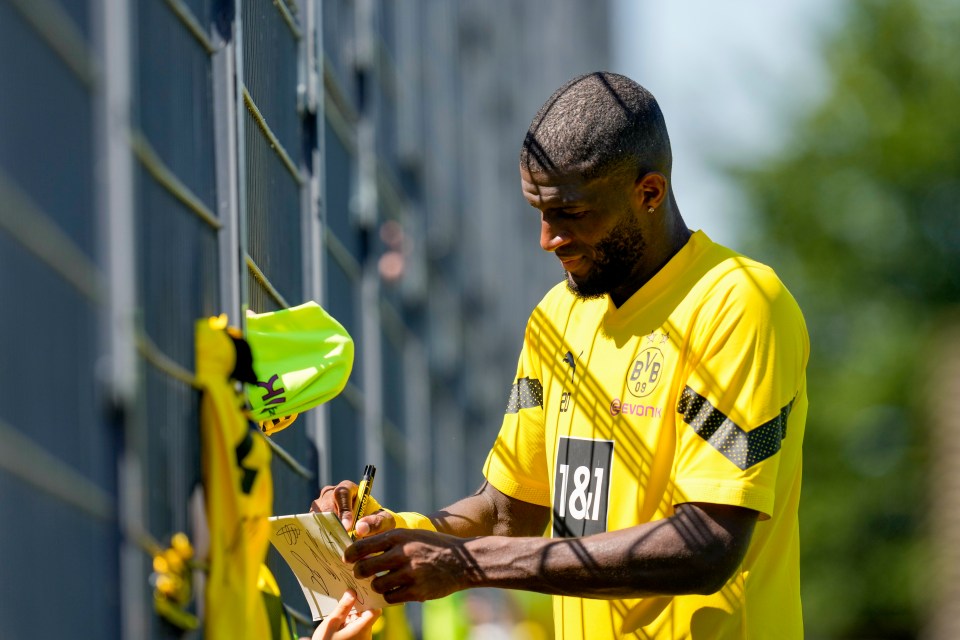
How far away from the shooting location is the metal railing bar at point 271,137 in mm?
4816

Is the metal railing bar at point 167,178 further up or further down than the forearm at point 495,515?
further up

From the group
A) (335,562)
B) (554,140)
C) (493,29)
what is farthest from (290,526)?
(493,29)

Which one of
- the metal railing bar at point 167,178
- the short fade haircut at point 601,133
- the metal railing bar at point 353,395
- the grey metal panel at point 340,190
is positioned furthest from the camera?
the grey metal panel at point 340,190

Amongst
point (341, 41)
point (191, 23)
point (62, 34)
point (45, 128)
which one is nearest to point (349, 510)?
point (45, 128)

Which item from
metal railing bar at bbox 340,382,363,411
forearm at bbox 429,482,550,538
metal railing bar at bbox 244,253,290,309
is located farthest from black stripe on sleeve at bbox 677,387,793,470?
metal railing bar at bbox 340,382,363,411

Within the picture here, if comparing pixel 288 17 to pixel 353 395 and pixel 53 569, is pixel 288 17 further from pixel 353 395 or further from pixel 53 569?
pixel 353 395

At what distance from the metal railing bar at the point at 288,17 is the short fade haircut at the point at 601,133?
1803 mm

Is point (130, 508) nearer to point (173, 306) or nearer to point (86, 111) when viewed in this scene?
point (173, 306)

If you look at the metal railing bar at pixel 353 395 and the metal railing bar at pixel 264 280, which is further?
the metal railing bar at pixel 353 395

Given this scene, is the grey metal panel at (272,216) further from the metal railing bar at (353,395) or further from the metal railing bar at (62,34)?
the metal railing bar at (353,395)

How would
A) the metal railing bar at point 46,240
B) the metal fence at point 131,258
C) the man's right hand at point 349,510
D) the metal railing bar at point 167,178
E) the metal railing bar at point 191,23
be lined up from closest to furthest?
the metal railing bar at point 46,240 < the metal fence at point 131,258 < the man's right hand at point 349,510 < the metal railing bar at point 167,178 < the metal railing bar at point 191,23

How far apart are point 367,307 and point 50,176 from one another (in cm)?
611

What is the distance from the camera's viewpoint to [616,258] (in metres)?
3.75

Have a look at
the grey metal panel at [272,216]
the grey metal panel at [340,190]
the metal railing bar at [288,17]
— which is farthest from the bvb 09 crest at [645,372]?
the grey metal panel at [340,190]
